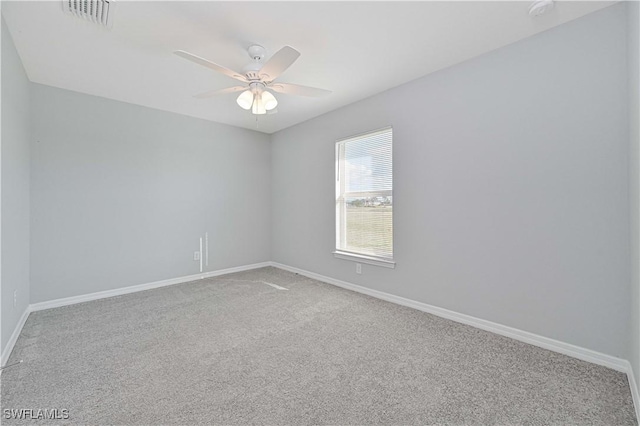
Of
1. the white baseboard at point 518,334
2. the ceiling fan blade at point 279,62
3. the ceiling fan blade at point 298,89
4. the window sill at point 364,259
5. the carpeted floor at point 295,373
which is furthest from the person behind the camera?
the window sill at point 364,259

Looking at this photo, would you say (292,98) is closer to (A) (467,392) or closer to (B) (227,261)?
(B) (227,261)

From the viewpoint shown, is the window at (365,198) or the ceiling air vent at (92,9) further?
the window at (365,198)

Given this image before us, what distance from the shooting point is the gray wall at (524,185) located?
74.5 inches

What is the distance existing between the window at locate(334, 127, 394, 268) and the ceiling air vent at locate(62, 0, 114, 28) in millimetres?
2622

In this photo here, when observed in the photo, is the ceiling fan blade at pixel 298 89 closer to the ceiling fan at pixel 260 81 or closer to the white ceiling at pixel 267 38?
the ceiling fan at pixel 260 81

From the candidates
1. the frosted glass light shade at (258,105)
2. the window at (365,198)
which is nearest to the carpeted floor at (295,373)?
the window at (365,198)

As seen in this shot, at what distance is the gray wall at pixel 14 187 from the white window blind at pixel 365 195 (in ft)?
10.5

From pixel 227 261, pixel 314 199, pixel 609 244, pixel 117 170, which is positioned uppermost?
pixel 117 170

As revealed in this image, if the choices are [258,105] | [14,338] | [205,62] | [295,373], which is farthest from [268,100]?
[14,338]

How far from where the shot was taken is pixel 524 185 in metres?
2.24

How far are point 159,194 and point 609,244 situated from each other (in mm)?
4676

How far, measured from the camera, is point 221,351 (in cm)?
214

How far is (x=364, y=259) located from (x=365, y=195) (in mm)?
824

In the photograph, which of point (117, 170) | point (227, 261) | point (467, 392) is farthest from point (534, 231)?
point (117, 170)
